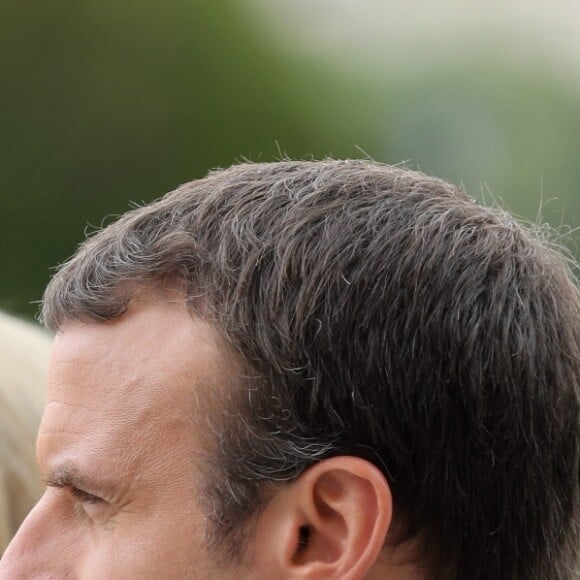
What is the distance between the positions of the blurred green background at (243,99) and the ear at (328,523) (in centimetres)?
1275

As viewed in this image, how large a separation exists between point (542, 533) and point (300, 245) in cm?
70

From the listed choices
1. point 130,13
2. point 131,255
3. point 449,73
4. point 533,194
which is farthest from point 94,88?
point 131,255

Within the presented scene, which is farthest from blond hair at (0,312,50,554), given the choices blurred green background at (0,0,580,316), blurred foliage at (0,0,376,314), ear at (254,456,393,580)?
blurred foliage at (0,0,376,314)

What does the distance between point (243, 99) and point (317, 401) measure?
15.1m

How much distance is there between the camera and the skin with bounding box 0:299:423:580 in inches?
→ 70.1

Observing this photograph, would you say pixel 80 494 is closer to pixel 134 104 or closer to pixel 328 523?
pixel 328 523

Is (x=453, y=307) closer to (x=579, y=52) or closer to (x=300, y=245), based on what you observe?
(x=300, y=245)

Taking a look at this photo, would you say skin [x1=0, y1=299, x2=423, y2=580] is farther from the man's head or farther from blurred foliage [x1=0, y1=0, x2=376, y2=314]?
blurred foliage [x1=0, y1=0, x2=376, y2=314]

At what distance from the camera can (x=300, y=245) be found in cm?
187

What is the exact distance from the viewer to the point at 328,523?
70.7 inches

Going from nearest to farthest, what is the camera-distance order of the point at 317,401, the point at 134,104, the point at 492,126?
the point at 317,401
the point at 492,126
the point at 134,104

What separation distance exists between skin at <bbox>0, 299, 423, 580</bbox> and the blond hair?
1201 mm

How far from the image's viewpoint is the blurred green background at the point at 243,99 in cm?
1549

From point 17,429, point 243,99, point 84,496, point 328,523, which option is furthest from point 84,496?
point 243,99
